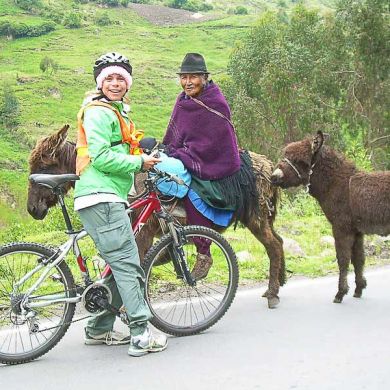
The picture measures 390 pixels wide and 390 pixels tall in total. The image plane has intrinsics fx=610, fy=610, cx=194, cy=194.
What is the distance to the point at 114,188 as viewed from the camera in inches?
176

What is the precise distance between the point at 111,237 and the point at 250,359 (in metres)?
1.33

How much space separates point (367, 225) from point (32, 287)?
3.30 metres

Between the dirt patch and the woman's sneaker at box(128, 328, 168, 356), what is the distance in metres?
138

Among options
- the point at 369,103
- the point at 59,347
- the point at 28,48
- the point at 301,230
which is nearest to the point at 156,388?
the point at 59,347

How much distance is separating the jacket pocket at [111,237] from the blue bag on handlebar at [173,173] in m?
1.03

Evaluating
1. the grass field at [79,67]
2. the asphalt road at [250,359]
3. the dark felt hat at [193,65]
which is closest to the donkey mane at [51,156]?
the dark felt hat at [193,65]

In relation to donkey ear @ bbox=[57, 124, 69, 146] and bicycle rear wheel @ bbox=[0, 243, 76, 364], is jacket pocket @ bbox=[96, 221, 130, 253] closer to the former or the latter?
bicycle rear wheel @ bbox=[0, 243, 76, 364]

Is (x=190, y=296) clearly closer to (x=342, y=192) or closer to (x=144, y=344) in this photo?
(x=144, y=344)

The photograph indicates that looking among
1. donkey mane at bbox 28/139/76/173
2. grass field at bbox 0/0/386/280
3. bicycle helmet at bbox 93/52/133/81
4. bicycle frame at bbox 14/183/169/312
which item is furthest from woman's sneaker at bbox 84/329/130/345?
grass field at bbox 0/0/386/280

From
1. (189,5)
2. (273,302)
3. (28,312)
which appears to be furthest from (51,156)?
(189,5)

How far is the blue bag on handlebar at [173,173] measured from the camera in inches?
215

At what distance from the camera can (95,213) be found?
443 centimetres

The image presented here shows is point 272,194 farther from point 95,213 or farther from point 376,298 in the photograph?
point 95,213

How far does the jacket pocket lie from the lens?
444 centimetres
